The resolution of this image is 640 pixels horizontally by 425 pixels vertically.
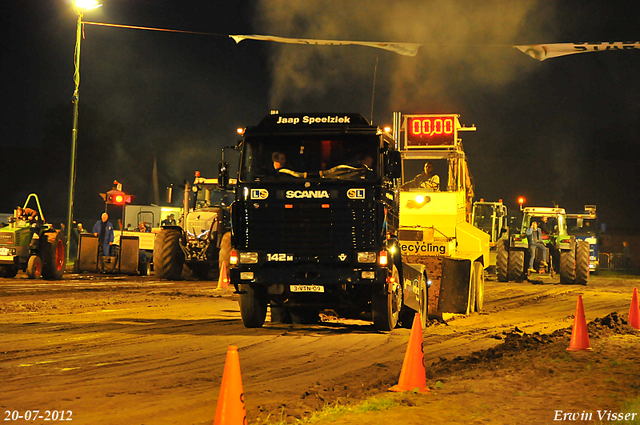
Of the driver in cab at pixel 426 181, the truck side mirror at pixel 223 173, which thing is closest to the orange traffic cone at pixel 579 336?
the truck side mirror at pixel 223 173

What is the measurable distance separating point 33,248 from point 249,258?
46.8 feet

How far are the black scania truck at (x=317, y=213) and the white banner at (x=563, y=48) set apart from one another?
6248 millimetres

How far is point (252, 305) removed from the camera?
12.1 metres

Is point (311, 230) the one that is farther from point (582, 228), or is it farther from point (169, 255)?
point (582, 228)

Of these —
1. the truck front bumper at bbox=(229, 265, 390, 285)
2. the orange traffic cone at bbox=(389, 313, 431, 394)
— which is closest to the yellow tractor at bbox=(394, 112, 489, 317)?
the truck front bumper at bbox=(229, 265, 390, 285)

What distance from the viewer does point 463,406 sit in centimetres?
659

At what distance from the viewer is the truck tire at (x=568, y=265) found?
28625mm

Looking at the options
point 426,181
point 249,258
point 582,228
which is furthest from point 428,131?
point 582,228

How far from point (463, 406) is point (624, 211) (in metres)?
63.3

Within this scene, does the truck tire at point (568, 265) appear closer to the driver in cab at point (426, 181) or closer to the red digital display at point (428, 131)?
the red digital display at point (428, 131)

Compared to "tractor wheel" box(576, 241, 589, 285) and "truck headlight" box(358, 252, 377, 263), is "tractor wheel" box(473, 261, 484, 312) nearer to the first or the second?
"truck headlight" box(358, 252, 377, 263)

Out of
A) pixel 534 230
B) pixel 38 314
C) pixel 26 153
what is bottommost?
pixel 38 314

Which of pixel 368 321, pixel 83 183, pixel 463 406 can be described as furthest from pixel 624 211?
pixel 463 406

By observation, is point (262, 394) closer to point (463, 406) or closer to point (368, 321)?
point (463, 406)
